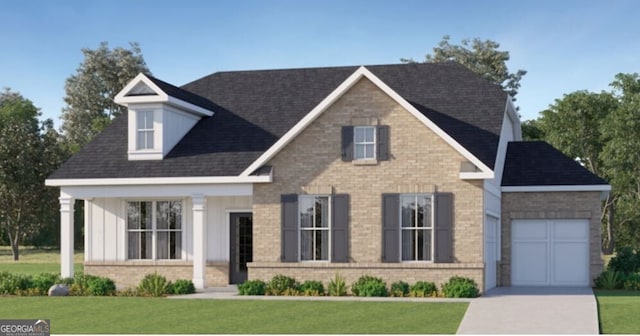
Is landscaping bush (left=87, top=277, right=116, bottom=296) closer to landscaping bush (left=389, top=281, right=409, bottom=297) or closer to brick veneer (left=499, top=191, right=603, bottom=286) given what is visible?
landscaping bush (left=389, top=281, right=409, bottom=297)

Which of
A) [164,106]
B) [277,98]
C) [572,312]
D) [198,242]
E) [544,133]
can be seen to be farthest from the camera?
[544,133]

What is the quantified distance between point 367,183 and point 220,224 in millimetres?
5654

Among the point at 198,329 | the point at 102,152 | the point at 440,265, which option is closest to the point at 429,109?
the point at 440,265

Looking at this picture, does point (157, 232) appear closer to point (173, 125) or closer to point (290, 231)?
point (173, 125)

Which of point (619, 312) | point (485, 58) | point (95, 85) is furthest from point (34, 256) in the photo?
point (619, 312)

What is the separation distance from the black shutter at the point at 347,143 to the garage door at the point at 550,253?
6.68 meters

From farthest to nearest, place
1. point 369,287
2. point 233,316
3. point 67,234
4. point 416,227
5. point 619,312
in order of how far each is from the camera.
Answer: point 67,234
point 416,227
point 369,287
point 619,312
point 233,316

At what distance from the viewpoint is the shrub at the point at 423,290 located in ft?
85.3

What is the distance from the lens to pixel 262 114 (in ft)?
107

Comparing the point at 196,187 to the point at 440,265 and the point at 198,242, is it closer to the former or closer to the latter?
the point at 198,242

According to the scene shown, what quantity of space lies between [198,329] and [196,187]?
11.3 meters

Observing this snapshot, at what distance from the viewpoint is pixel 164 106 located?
30609mm

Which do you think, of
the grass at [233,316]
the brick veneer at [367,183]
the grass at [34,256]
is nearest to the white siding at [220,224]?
the brick veneer at [367,183]

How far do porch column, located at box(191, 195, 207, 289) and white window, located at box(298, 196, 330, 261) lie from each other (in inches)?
121
